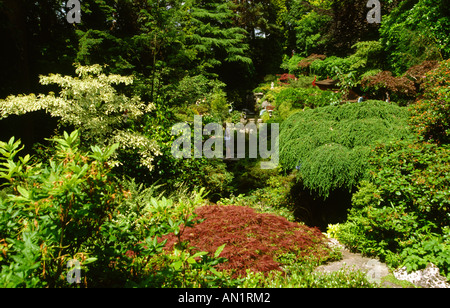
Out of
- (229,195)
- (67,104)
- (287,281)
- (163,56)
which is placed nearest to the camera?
(287,281)

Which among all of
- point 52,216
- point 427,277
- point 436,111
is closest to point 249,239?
point 427,277

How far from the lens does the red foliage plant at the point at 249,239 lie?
3.02 meters

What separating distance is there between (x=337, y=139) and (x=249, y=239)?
109 inches

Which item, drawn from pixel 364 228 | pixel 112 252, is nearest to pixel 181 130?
pixel 364 228

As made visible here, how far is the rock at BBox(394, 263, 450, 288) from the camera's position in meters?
2.81

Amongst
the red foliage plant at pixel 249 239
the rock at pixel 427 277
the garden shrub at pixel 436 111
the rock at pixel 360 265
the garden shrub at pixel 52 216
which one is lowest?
the rock at pixel 360 265

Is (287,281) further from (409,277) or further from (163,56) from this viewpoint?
(163,56)

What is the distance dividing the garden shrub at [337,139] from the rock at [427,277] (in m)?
1.68

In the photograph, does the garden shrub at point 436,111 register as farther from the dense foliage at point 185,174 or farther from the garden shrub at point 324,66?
the garden shrub at point 324,66

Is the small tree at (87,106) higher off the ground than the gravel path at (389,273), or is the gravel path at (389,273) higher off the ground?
the small tree at (87,106)

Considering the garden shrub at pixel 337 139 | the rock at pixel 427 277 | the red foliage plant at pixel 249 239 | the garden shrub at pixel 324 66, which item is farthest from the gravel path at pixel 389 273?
the garden shrub at pixel 324 66

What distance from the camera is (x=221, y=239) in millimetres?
3217

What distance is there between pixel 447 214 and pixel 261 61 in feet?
69.8

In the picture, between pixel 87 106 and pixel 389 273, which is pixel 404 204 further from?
pixel 87 106
